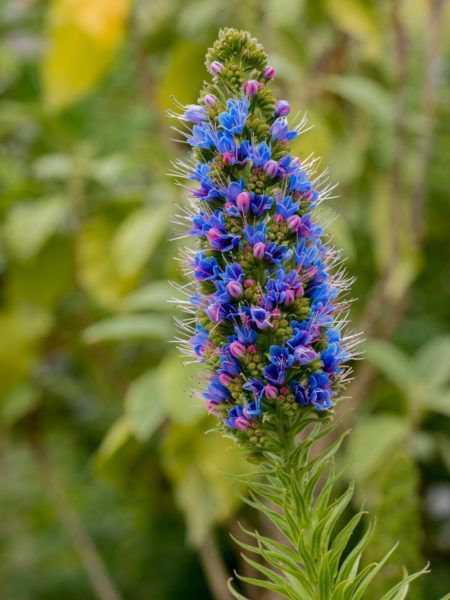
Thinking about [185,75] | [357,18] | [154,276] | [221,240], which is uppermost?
[185,75]

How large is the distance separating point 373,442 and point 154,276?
1490mm

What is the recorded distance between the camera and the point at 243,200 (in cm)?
136

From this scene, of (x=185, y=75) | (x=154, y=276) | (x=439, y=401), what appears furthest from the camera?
(x=154, y=276)

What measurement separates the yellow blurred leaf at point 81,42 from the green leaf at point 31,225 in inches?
15.2

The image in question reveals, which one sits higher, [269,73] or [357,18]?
[357,18]

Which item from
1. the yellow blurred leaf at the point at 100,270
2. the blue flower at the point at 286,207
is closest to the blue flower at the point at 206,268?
the blue flower at the point at 286,207

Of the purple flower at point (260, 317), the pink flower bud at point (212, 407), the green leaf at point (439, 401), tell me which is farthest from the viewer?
the green leaf at point (439, 401)

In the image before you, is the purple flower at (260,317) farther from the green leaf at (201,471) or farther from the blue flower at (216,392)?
the green leaf at (201,471)

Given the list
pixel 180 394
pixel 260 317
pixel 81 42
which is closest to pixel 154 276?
pixel 81 42

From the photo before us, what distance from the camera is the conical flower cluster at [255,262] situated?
4.50 feet

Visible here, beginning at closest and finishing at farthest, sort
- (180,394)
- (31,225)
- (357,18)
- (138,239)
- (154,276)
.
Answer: (180,394) < (138,239) < (357,18) < (31,225) < (154,276)

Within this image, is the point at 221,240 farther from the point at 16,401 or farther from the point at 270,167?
the point at 16,401

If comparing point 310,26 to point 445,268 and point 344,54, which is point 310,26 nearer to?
point 344,54

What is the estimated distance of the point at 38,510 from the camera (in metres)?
5.13
